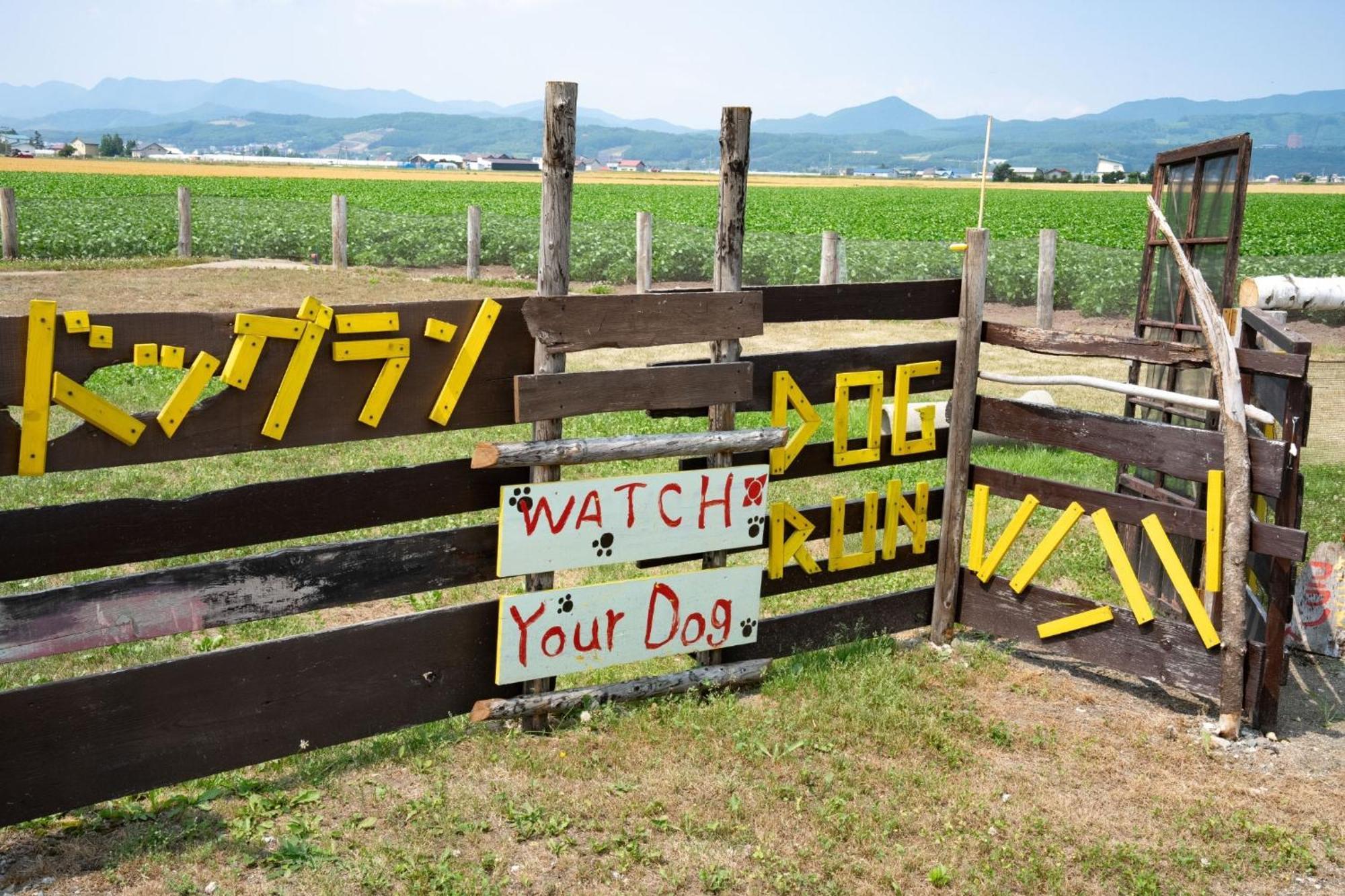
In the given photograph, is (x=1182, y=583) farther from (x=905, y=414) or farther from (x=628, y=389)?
(x=628, y=389)

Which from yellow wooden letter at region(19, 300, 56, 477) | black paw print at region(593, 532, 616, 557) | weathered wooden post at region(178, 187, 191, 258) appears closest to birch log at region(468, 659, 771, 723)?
black paw print at region(593, 532, 616, 557)

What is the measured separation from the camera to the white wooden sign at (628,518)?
4859mm

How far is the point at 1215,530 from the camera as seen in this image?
18.0 ft

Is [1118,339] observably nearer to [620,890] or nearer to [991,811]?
[991,811]

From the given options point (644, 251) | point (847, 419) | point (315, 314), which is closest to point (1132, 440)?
point (847, 419)

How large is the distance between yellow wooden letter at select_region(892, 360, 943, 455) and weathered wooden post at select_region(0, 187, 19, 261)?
2265 centimetres

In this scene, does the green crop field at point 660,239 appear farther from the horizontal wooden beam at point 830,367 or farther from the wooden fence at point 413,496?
the wooden fence at point 413,496

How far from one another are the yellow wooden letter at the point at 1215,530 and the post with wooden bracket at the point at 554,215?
2985 millimetres

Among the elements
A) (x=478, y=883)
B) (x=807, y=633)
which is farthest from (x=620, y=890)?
(x=807, y=633)

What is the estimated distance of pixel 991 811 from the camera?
462cm

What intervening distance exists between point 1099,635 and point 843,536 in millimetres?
1338

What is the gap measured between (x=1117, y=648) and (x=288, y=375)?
407 centimetres

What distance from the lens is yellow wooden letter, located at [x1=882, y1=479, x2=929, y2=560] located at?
626cm

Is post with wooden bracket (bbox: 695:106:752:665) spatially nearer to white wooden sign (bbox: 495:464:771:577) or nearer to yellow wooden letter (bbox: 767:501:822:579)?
white wooden sign (bbox: 495:464:771:577)
